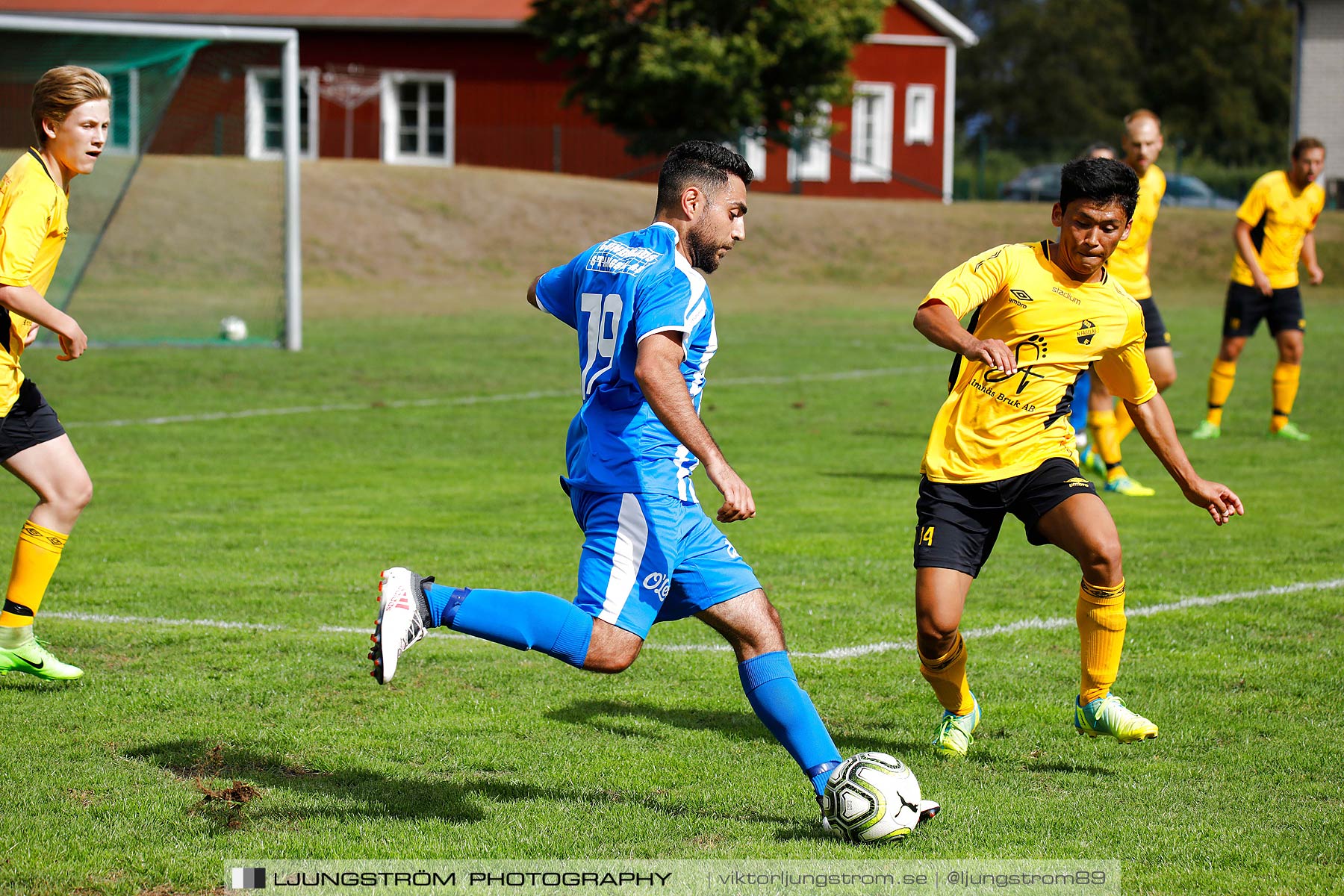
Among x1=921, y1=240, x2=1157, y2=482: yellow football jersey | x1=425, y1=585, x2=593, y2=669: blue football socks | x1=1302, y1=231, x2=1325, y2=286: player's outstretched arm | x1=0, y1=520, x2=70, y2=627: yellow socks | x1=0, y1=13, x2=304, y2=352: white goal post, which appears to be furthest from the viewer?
x1=0, y1=13, x2=304, y2=352: white goal post

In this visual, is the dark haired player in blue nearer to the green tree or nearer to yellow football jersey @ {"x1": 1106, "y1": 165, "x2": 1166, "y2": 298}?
yellow football jersey @ {"x1": 1106, "y1": 165, "x2": 1166, "y2": 298}

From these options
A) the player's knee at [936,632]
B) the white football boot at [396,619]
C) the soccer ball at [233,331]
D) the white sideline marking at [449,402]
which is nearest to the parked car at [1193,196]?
the white sideline marking at [449,402]

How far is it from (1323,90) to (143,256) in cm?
3334

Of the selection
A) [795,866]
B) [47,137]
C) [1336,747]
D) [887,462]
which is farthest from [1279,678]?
[887,462]

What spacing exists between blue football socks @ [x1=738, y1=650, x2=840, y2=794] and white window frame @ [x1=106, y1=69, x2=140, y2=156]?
15714 mm

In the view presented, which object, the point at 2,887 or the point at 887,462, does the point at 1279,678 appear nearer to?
the point at 2,887

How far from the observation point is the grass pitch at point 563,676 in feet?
13.9

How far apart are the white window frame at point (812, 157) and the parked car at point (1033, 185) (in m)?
5.67

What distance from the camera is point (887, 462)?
460 inches

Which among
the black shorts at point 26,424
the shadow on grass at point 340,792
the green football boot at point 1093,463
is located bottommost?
the green football boot at point 1093,463

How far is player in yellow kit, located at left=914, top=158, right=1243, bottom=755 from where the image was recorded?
4.95m

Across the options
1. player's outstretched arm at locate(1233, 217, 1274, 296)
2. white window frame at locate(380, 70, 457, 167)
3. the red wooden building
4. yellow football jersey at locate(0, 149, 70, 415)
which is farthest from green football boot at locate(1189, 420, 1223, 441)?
white window frame at locate(380, 70, 457, 167)

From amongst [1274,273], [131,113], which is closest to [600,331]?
[1274,273]

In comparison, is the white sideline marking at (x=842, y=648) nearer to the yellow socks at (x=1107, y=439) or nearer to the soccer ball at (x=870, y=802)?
the soccer ball at (x=870, y=802)
